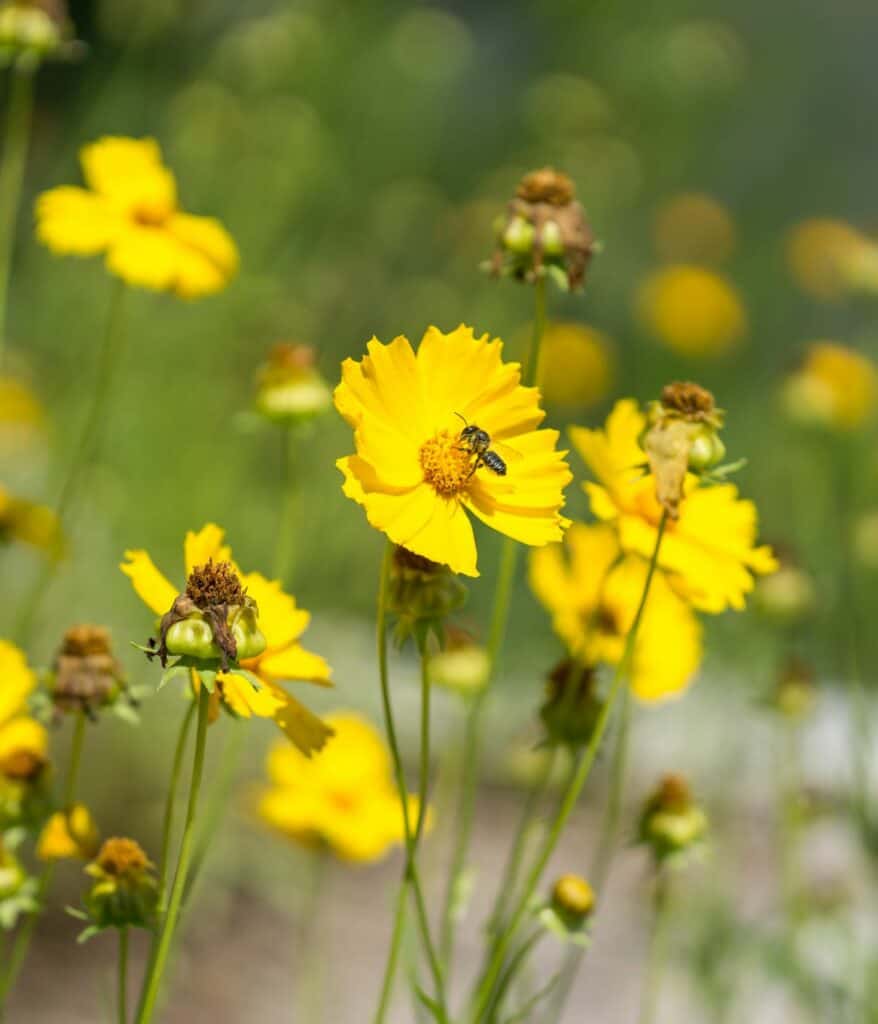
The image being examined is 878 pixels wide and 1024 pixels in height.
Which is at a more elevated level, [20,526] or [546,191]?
[546,191]

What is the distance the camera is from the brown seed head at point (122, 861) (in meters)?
0.69

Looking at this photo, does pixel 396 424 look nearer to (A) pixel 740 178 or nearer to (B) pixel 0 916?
(B) pixel 0 916

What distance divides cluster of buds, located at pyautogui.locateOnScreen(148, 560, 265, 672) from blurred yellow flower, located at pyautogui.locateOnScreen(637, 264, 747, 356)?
258 centimetres

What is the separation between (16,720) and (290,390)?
293 millimetres

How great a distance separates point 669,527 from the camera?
30.5 inches

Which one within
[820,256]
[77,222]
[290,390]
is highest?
[820,256]

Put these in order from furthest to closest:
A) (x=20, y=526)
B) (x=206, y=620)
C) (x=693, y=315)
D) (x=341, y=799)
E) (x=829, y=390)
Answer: (x=693, y=315) < (x=829, y=390) < (x=341, y=799) < (x=20, y=526) < (x=206, y=620)

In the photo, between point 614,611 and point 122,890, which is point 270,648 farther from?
point 614,611

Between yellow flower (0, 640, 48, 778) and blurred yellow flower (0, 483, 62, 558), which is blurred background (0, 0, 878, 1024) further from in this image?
yellow flower (0, 640, 48, 778)

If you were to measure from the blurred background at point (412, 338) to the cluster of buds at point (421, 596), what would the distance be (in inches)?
25.9

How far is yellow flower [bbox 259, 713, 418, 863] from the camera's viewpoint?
118 cm

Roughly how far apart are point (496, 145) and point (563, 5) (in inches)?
19.9

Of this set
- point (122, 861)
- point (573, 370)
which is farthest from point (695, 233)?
point (122, 861)

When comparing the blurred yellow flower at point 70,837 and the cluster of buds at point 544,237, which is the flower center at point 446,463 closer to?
the cluster of buds at point 544,237
